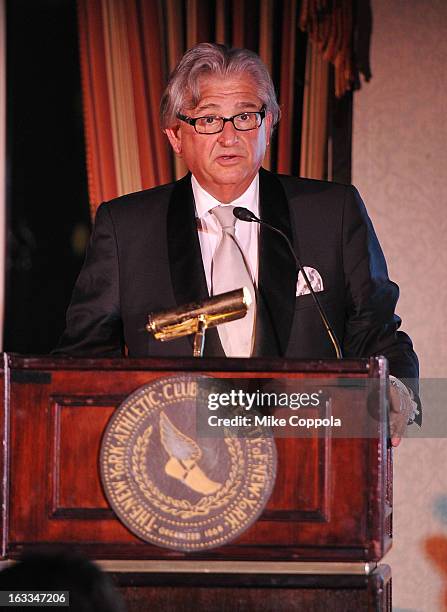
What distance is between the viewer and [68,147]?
3383 millimetres

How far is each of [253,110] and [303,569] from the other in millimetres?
956

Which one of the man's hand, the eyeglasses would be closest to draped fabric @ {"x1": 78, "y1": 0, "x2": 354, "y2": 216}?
the eyeglasses

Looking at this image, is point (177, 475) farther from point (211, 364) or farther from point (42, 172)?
point (42, 172)

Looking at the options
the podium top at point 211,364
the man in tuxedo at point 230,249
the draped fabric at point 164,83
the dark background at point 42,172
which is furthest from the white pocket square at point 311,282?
the dark background at point 42,172

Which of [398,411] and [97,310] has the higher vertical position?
[97,310]

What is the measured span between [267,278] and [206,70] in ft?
1.42

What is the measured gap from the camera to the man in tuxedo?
195 centimetres

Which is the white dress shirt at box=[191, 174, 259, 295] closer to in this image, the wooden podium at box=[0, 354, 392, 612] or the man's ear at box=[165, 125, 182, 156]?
the man's ear at box=[165, 125, 182, 156]

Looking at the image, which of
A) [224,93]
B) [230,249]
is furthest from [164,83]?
[230,249]

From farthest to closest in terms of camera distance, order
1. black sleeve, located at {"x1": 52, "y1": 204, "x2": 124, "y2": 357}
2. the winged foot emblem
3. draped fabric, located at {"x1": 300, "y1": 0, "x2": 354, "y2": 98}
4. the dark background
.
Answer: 1. the dark background
2. draped fabric, located at {"x1": 300, "y1": 0, "x2": 354, "y2": 98}
3. black sleeve, located at {"x1": 52, "y1": 204, "x2": 124, "y2": 357}
4. the winged foot emblem

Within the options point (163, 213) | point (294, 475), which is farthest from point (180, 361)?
point (163, 213)

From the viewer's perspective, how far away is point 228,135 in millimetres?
2059

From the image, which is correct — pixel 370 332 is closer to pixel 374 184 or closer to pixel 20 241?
pixel 374 184

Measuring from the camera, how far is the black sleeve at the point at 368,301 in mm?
1965
